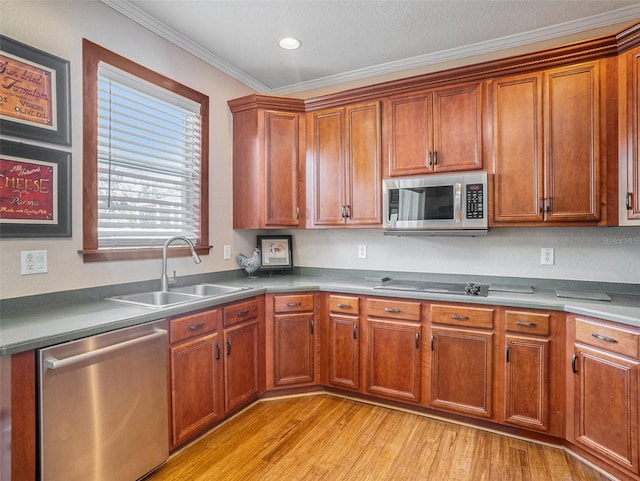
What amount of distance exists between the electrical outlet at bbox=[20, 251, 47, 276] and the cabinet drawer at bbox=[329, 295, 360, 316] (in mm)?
1812

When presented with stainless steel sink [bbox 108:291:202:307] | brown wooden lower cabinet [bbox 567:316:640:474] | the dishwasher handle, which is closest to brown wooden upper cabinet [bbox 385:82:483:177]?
brown wooden lower cabinet [bbox 567:316:640:474]

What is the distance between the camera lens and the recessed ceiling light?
107 inches

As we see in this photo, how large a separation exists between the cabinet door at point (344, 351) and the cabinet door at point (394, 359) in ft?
0.33

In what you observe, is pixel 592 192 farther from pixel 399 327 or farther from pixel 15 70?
pixel 15 70

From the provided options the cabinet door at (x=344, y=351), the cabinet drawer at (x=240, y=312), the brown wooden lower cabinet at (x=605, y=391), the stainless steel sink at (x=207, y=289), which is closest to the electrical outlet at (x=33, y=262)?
the stainless steel sink at (x=207, y=289)

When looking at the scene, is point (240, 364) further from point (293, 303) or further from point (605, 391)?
Result: point (605, 391)

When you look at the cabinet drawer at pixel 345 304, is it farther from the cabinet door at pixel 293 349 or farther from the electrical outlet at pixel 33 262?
the electrical outlet at pixel 33 262

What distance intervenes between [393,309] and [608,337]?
1202mm

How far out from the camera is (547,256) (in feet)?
8.67

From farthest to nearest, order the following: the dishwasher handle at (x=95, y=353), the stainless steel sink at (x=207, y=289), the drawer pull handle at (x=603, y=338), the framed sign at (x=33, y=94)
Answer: the stainless steel sink at (x=207, y=289) < the drawer pull handle at (x=603, y=338) < the framed sign at (x=33, y=94) < the dishwasher handle at (x=95, y=353)

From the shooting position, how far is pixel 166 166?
263cm

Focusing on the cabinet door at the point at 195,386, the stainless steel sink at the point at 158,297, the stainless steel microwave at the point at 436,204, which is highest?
the stainless steel microwave at the point at 436,204

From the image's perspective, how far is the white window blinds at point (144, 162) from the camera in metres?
2.24

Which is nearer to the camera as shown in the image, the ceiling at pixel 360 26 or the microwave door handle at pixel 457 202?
the ceiling at pixel 360 26
